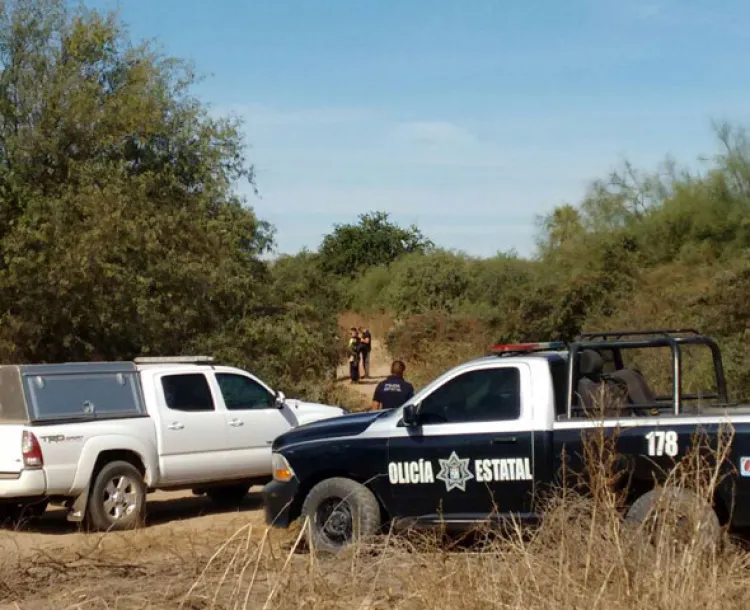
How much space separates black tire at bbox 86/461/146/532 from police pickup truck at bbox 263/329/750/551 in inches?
113

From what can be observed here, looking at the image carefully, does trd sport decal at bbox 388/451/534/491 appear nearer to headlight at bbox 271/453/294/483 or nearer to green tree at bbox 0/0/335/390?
headlight at bbox 271/453/294/483

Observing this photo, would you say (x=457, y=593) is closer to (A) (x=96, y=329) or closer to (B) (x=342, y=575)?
(B) (x=342, y=575)

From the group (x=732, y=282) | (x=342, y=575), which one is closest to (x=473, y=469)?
(x=342, y=575)

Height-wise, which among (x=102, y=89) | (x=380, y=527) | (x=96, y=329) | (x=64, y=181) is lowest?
(x=380, y=527)

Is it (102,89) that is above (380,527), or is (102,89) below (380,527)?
above

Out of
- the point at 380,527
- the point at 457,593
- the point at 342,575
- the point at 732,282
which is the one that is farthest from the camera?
the point at 732,282

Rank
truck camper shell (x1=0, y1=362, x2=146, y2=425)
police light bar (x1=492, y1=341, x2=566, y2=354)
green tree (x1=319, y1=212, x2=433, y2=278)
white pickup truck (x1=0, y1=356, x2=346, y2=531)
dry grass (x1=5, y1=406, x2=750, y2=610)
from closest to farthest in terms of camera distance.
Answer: dry grass (x1=5, y1=406, x2=750, y2=610) < police light bar (x1=492, y1=341, x2=566, y2=354) < white pickup truck (x1=0, y1=356, x2=346, y2=531) < truck camper shell (x1=0, y1=362, x2=146, y2=425) < green tree (x1=319, y1=212, x2=433, y2=278)

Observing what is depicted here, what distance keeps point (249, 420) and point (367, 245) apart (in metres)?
52.5

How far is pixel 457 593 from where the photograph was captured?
614 cm

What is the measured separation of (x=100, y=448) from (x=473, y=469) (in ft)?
16.0

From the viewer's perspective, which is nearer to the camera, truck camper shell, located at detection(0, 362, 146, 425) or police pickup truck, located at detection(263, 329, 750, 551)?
police pickup truck, located at detection(263, 329, 750, 551)

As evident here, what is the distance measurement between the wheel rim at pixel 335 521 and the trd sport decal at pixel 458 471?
489 mm

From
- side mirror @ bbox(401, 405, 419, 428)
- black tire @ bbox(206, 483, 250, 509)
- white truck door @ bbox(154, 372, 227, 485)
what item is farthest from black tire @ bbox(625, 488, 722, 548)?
black tire @ bbox(206, 483, 250, 509)

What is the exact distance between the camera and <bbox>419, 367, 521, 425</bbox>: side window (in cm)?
1023
